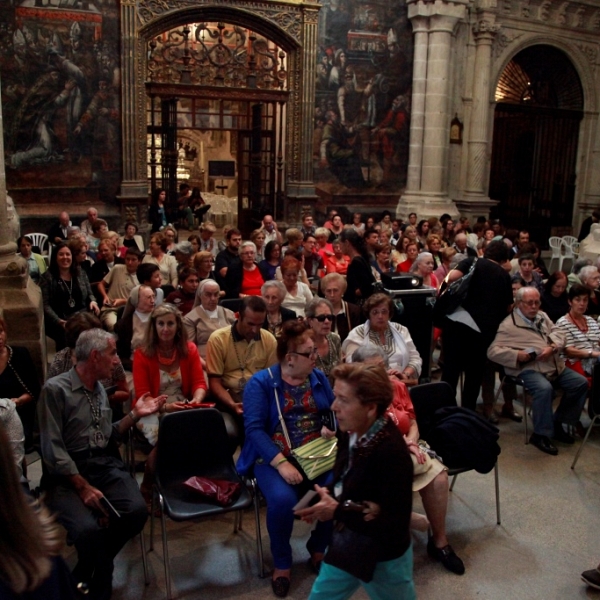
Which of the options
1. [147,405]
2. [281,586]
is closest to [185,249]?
[147,405]

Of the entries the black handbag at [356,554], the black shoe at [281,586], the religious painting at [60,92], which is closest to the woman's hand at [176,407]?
the black shoe at [281,586]

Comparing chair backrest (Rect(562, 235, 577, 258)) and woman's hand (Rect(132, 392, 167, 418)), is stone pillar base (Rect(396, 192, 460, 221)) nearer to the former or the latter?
chair backrest (Rect(562, 235, 577, 258))

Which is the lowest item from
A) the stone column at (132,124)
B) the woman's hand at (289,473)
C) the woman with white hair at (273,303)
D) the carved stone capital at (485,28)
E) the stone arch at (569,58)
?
the woman's hand at (289,473)

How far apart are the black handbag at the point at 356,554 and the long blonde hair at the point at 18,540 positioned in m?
1.29

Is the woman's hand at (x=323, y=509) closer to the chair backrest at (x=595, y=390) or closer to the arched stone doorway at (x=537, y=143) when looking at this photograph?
the chair backrest at (x=595, y=390)

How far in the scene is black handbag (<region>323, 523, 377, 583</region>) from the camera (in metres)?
2.55

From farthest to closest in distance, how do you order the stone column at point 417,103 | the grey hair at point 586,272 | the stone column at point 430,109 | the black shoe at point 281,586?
the stone column at point 417,103
the stone column at point 430,109
the grey hair at point 586,272
the black shoe at point 281,586

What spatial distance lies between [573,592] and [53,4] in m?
10.5

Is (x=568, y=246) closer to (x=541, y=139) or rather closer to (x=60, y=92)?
(x=541, y=139)

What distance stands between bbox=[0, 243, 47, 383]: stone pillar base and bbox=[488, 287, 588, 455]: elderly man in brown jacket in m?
3.53

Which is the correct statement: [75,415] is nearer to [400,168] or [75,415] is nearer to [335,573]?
[335,573]

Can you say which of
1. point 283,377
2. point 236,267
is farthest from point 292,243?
point 283,377

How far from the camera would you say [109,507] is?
3.47 meters

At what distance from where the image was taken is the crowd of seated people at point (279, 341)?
3797 mm
